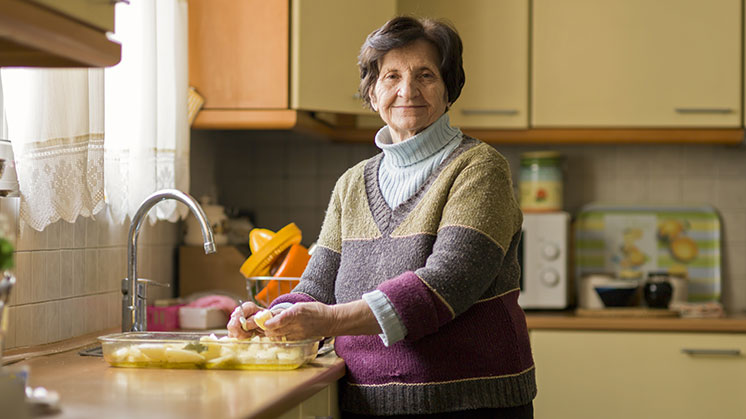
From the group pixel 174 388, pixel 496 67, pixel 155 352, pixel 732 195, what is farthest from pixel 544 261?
pixel 174 388

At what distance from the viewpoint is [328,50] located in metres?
2.47

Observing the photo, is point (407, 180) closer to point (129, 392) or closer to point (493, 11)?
point (129, 392)

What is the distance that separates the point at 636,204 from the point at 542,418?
87cm

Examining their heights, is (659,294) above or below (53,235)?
below

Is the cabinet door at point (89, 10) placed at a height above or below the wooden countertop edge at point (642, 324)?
above

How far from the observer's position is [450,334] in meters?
1.43

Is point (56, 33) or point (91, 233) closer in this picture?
point (56, 33)

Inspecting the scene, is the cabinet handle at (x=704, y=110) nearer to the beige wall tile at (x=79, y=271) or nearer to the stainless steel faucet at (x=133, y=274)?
the stainless steel faucet at (x=133, y=274)

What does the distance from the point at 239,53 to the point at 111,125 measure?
0.52m

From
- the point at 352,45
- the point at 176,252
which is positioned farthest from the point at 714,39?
the point at 176,252

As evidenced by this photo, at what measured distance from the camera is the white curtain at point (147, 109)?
2020mm

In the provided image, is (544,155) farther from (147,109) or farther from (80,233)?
(80,233)

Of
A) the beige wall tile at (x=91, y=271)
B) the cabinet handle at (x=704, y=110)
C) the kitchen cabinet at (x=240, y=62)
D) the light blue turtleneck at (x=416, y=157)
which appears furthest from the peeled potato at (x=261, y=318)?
the cabinet handle at (x=704, y=110)

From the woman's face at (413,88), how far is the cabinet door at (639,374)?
1.20 metres
